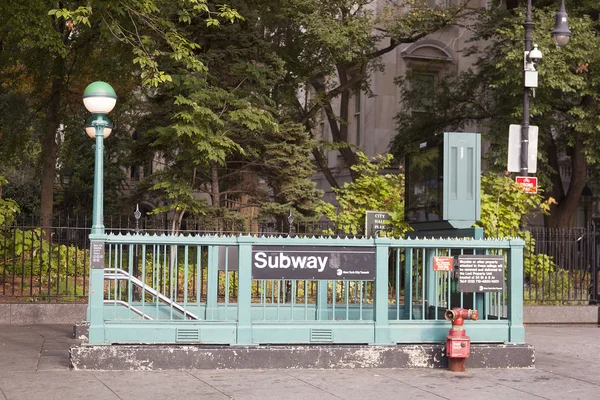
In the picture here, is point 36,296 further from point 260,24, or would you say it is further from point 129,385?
point 260,24

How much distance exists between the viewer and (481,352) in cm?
1107

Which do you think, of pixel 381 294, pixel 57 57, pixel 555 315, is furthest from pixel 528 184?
pixel 57 57

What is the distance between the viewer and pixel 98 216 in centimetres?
1094

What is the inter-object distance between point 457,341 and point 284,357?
2080 mm

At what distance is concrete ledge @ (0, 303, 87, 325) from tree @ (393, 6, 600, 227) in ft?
44.1

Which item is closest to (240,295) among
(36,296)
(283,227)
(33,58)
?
(36,296)

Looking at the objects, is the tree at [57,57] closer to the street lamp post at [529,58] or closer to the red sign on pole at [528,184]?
the street lamp post at [529,58]

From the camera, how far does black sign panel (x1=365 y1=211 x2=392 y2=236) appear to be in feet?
55.8

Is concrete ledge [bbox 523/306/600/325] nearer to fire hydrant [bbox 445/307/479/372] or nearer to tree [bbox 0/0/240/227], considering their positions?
fire hydrant [bbox 445/307/479/372]

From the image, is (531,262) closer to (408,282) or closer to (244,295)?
(408,282)

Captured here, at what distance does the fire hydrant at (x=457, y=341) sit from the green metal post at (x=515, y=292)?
2.38 ft

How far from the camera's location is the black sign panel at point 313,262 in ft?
35.1

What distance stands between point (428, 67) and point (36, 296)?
929 inches

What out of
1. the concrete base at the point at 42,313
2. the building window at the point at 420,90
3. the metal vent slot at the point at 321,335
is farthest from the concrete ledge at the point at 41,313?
the building window at the point at 420,90
